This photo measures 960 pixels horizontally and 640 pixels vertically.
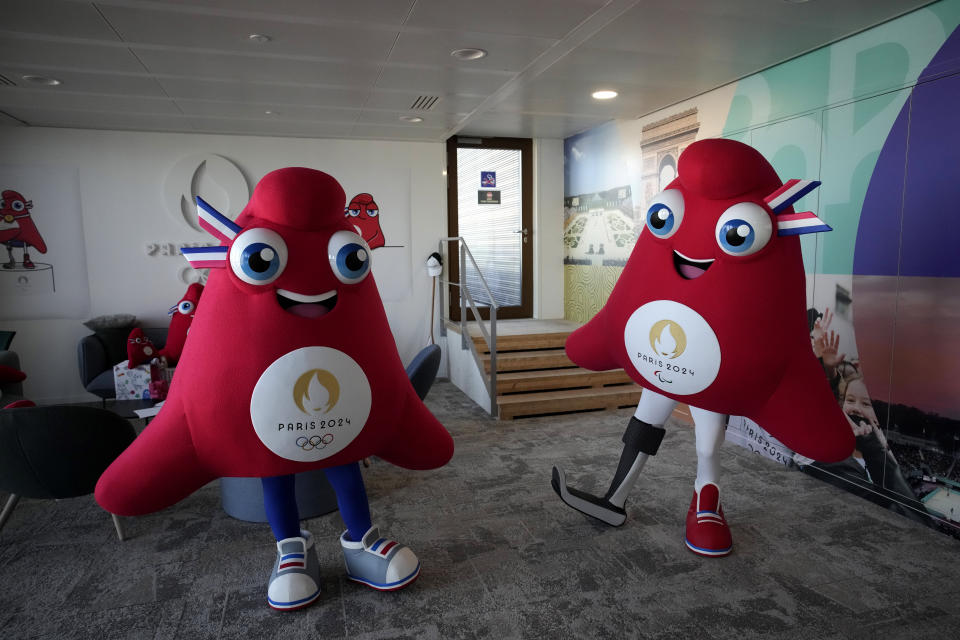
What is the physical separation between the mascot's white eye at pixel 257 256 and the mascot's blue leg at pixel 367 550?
812 mm

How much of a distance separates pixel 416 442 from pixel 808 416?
1.43 meters

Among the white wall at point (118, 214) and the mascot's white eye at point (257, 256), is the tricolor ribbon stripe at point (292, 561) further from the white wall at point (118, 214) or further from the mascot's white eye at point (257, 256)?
the white wall at point (118, 214)

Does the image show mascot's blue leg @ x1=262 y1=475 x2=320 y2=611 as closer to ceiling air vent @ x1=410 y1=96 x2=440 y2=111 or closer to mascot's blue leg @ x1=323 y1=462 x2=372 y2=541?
mascot's blue leg @ x1=323 y1=462 x2=372 y2=541

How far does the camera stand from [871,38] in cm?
307

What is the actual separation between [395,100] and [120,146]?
8.77ft

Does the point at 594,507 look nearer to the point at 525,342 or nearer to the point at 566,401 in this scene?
the point at 566,401

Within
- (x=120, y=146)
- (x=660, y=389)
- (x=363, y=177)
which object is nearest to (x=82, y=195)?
(x=120, y=146)

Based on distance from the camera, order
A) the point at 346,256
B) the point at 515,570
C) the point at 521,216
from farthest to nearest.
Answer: the point at 521,216 < the point at 515,570 < the point at 346,256

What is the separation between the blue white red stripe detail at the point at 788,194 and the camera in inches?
82.9

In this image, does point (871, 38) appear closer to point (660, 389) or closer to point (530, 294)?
point (660, 389)

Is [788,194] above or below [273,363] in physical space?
above

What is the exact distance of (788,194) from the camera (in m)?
2.13

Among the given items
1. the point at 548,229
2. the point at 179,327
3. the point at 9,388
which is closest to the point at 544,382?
the point at 548,229

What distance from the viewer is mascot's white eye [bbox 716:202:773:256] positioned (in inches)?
82.4
